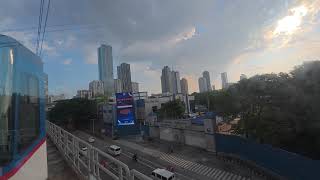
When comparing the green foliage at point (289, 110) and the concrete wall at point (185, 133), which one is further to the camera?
the concrete wall at point (185, 133)

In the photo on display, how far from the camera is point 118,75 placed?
12681cm

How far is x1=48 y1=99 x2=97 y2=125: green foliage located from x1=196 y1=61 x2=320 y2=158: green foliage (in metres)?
46.5

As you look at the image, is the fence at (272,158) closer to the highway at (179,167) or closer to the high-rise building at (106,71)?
the highway at (179,167)

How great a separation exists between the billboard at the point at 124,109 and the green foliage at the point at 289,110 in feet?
82.2

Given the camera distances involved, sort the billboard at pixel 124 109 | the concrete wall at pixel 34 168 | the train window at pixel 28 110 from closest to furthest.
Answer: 1. the concrete wall at pixel 34 168
2. the train window at pixel 28 110
3. the billboard at pixel 124 109

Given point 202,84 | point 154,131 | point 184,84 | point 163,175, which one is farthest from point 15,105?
point 202,84

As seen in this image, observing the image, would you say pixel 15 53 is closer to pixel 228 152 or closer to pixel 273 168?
pixel 273 168

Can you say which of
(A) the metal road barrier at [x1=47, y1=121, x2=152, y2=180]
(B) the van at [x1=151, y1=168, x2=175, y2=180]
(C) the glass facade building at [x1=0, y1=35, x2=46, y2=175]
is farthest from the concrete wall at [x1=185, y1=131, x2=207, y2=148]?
(C) the glass facade building at [x1=0, y1=35, x2=46, y2=175]

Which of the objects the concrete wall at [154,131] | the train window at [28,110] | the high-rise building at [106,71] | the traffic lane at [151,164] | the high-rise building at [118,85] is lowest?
the traffic lane at [151,164]

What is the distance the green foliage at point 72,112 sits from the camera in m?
62.6

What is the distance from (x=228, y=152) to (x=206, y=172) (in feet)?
18.2

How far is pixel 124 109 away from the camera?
48031 mm

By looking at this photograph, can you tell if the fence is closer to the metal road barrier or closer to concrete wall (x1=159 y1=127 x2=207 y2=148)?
concrete wall (x1=159 y1=127 x2=207 y2=148)

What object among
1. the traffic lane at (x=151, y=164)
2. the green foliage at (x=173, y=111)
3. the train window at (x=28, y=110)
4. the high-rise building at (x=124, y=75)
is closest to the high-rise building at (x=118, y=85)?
the high-rise building at (x=124, y=75)
